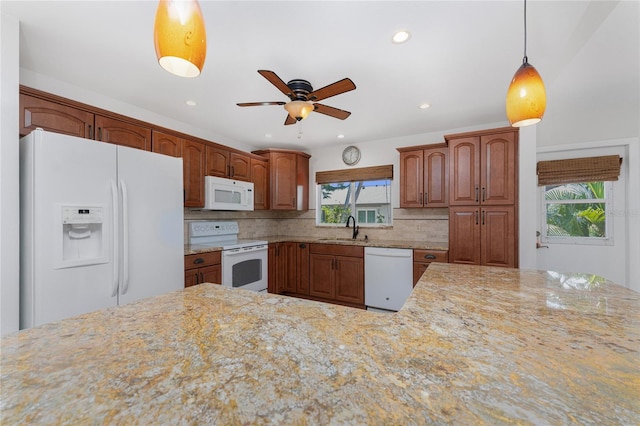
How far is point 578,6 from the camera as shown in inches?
58.1

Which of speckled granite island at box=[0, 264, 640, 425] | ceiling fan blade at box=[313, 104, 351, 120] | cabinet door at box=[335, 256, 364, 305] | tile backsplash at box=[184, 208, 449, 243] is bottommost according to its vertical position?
cabinet door at box=[335, 256, 364, 305]

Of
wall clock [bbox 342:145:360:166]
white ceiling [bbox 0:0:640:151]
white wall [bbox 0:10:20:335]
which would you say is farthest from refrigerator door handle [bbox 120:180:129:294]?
wall clock [bbox 342:145:360:166]

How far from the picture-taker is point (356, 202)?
170 inches

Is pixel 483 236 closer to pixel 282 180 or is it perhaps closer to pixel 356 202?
pixel 356 202

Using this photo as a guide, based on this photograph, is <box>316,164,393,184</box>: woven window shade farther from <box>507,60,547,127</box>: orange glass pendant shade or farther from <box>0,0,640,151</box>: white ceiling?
<box>507,60,547,127</box>: orange glass pendant shade

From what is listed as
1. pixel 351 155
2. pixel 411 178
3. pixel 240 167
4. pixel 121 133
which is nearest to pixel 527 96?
pixel 411 178

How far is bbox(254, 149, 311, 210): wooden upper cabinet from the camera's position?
4168 mm

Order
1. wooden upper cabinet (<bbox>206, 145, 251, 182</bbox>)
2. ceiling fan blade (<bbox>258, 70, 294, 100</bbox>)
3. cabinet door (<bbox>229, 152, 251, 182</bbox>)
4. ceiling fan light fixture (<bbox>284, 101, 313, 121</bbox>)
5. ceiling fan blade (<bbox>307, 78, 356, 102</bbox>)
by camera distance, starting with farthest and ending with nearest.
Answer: cabinet door (<bbox>229, 152, 251, 182</bbox>)
wooden upper cabinet (<bbox>206, 145, 251, 182</bbox>)
ceiling fan light fixture (<bbox>284, 101, 313, 121</bbox>)
ceiling fan blade (<bbox>307, 78, 356, 102</bbox>)
ceiling fan blade (<bbox>258, 70, 294, 100</bbox>)

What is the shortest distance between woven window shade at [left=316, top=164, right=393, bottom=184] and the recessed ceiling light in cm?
229

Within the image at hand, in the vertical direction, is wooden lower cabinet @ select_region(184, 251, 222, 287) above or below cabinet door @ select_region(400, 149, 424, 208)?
below

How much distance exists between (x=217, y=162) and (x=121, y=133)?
1080mm

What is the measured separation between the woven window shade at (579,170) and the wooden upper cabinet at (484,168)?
3.10ft

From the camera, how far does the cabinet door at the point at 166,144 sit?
8.88ft

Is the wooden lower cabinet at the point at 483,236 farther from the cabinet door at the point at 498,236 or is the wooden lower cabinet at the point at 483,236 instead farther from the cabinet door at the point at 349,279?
the cabinet door at the point at 349,279
